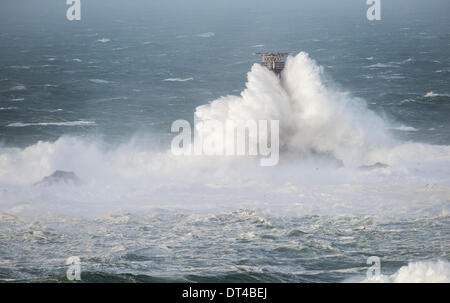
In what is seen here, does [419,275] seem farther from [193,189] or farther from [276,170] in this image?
[276,170]

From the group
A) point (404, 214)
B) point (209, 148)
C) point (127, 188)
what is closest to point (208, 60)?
point (209, 148)

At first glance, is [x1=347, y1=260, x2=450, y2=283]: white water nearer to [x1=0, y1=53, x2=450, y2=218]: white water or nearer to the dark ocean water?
the dark ocean water

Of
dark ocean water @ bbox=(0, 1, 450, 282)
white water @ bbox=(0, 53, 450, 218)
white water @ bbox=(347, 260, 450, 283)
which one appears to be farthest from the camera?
white water @ bbox=(0, 53, 450, 218)

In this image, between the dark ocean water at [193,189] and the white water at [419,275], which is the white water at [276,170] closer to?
the dark ocean water at [193,189]

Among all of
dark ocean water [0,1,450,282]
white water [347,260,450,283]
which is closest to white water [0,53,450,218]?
dark ocean water [0,1,450,282]

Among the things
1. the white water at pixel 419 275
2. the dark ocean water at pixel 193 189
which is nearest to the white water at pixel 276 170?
the dark ocean water at pixel 193 189

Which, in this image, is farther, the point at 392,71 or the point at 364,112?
the point at 392,71

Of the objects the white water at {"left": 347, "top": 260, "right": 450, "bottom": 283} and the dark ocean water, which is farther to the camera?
the dark ocean water

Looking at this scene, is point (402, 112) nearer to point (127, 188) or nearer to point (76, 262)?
point (127, 188)
